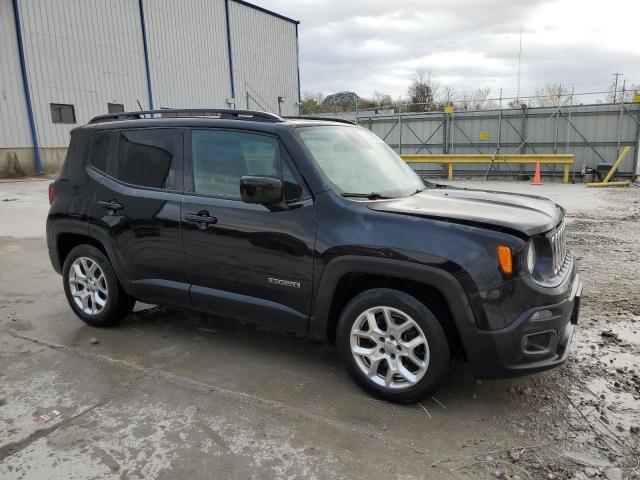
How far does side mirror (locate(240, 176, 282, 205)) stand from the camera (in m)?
3.32

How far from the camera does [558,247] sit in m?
3.31

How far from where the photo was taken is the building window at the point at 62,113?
19.6 metres

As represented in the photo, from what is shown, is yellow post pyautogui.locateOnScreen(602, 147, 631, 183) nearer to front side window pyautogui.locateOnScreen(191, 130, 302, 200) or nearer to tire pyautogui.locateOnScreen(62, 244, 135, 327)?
front side window pyautogui.locateOnScreen(191, 130, 302, 200)

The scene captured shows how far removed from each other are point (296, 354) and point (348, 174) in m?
1.51

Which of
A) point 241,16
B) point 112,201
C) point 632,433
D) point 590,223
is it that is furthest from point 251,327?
point 241,16

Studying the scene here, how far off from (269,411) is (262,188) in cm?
144

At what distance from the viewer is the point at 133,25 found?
71.5 ft

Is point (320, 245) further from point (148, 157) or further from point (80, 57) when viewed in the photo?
point (80, 57)

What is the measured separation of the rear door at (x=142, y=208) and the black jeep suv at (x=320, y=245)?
1 centimetres

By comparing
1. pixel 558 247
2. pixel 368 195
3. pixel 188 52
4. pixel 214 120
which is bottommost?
A: pixel 558 247

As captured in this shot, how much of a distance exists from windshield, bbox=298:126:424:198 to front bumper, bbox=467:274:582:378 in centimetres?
125

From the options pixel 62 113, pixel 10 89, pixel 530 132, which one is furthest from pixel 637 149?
pixel 10 89

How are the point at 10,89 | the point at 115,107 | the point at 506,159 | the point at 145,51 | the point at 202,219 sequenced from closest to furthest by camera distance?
1. the point at 202,219
2. the point at 10,89
3. the point at 506,159
4. the point at 115,107
5. the point at 145,51

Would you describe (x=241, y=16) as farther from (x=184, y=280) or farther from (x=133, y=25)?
(x=184, y=280)
